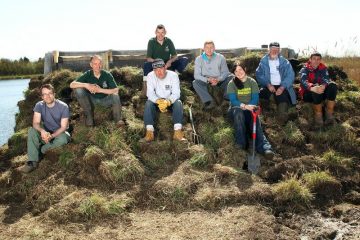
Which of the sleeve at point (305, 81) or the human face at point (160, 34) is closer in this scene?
the sleeve at point (305, 81)

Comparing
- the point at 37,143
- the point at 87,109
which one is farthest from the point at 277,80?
the point at 37,143

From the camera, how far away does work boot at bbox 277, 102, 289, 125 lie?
833 centimetres

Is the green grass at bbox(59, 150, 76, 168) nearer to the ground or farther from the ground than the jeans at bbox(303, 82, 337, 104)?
nearer to the ground

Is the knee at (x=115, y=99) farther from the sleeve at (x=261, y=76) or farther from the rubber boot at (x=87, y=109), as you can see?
the sleeve at (x=261, y=76)

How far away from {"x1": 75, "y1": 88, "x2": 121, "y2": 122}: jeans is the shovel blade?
257cm

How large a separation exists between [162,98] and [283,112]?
2517mm

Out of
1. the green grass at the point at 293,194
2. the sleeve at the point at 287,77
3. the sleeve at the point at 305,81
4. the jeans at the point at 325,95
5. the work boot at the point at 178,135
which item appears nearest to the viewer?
the green grass at the point at 293,194

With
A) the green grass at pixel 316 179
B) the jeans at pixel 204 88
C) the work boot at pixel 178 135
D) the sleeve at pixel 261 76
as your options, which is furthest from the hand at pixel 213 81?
the green grass at pixel 316 179

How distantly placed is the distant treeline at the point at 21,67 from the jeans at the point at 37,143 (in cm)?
2648

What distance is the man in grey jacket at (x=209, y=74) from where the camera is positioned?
27.7ft

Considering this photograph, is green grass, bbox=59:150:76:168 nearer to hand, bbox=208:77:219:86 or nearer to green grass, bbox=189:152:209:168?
green grass, bbox=189:152:209:168

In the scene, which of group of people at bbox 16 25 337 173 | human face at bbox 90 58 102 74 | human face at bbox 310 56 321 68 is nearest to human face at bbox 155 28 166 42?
group of people at bbox 16 25 337 173

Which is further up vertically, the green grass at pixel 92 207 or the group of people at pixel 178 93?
the group of people at pixel 178 93

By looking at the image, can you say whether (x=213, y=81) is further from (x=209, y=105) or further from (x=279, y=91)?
(x=279, y=91)
